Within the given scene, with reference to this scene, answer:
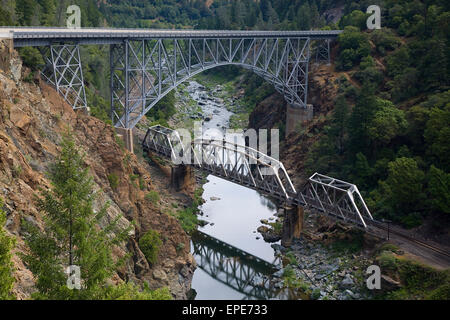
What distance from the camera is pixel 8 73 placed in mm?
32188

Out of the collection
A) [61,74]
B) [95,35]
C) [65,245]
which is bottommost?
[65,245]

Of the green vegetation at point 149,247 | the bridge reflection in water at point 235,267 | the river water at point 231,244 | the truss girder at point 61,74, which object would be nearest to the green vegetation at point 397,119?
the river water at point 231,244

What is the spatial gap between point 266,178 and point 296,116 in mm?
21894

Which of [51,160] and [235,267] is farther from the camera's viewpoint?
[235,267]

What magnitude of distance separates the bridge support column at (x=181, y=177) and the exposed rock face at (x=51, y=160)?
351 inches

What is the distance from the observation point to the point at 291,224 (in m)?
44.7

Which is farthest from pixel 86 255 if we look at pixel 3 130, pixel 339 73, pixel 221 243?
pixel 339 73

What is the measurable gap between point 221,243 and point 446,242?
17.6 m

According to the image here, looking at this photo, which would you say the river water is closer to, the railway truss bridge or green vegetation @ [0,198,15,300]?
the railway truss bridge

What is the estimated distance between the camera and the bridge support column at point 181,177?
5275 cm

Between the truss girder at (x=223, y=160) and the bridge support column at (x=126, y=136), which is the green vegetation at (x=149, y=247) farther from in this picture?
the bridge support column at (x=126, y=136)

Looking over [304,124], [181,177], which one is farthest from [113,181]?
[304,124]

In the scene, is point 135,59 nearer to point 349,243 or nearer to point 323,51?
point 349,243

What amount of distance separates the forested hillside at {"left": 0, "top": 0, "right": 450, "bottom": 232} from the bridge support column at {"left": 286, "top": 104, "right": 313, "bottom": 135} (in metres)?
5.30
